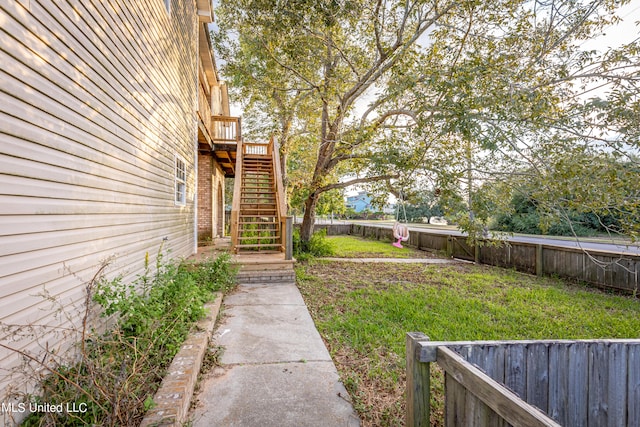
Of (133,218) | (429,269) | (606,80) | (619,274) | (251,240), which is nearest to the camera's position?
(133,218)

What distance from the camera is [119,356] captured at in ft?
7.86

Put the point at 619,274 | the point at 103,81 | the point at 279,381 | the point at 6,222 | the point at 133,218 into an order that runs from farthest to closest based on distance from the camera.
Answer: the point at 619,274, the point at 133,218, the point at 103,81, the point at 279,381, the point at 6,222

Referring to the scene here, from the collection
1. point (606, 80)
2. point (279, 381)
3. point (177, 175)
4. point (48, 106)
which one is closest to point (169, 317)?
point (279, 381)

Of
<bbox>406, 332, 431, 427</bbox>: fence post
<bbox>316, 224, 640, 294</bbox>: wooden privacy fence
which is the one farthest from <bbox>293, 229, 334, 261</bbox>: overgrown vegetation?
<bbox>406, 332, 431, 427</bbox>: fence post

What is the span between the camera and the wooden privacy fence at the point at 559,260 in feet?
20.2

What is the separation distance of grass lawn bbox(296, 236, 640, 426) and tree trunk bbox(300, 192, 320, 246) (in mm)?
2907

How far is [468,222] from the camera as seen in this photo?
6.55 metres

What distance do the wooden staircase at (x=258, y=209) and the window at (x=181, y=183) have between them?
1164 mm

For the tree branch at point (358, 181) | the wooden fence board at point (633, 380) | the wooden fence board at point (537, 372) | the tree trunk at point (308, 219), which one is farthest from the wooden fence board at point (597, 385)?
the tree trunk at point (308, 219)

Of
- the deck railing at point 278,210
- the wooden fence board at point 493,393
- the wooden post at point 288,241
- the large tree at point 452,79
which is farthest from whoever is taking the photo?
the deck railing at point 278,210

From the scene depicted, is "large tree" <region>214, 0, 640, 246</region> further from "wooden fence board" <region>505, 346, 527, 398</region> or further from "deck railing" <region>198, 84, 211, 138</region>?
"wooden fence board" <region>505, 346, 527, 398</region>

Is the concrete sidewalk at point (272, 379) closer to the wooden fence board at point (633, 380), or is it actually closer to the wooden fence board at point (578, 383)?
the wooden fence board at point (578, 383)

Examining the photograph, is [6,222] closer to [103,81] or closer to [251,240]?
[103,81]

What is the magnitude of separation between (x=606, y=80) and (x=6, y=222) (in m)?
7.28
